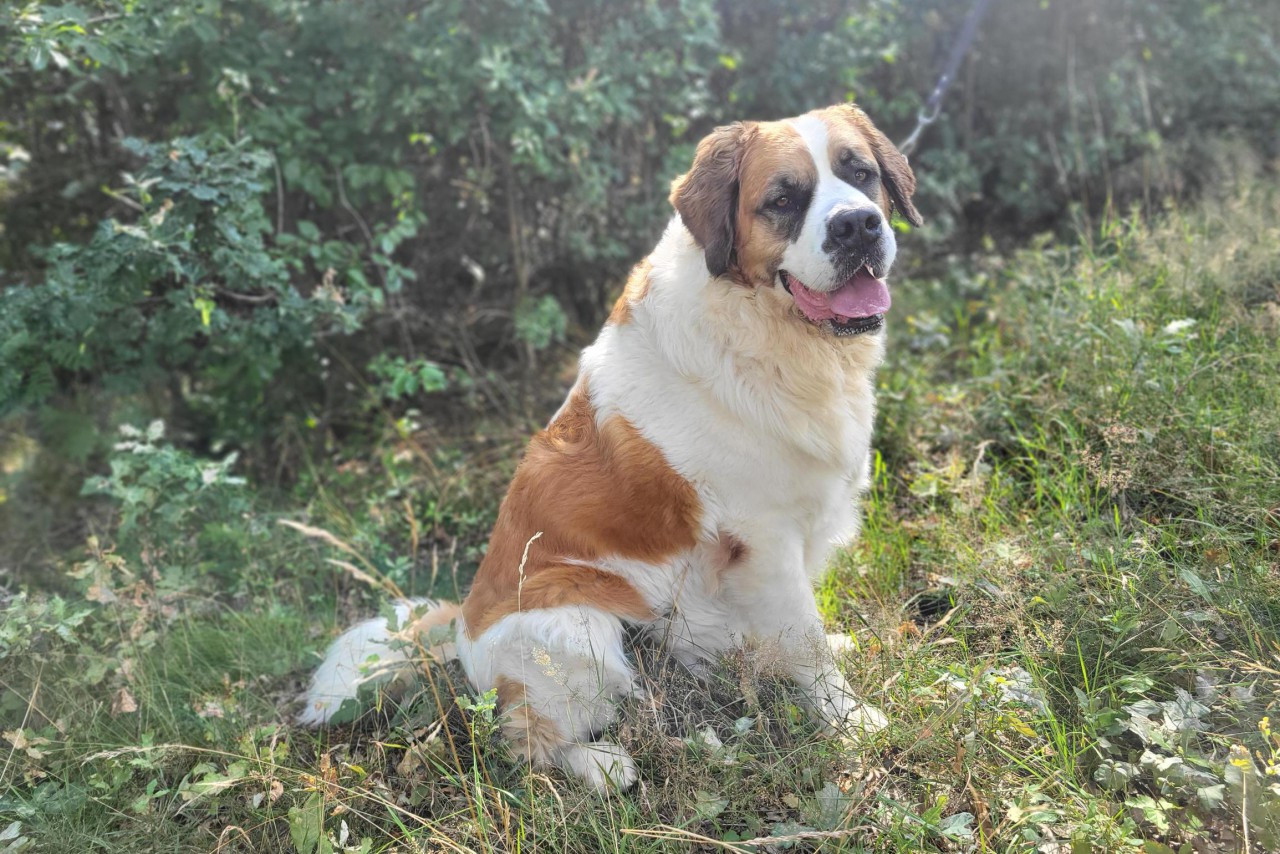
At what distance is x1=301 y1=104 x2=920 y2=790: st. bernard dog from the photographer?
8.32 feet

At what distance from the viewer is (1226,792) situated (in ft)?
6.33

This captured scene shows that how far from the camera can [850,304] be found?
252 cm

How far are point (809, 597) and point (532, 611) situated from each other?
0.80m

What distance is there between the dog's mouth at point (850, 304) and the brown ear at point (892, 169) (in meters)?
0.42

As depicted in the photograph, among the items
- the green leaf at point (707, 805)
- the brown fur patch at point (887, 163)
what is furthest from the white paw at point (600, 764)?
the brown fur patch at point (887, 163)

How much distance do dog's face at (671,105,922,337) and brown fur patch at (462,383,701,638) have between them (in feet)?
1.98

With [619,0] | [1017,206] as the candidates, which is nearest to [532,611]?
[619,0]

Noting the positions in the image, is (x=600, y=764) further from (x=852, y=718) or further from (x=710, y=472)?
(x=710, y=472)

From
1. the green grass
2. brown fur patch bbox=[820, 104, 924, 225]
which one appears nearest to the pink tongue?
brown fur patch bbox=[820, 104, 924, 225]

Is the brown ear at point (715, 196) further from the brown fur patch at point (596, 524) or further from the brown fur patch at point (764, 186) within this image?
the brown fur patch at point (596, 524)

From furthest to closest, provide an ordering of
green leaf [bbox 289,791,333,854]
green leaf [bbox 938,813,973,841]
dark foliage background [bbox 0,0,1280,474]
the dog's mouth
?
dark foliage background [bbox 0,0,1280,474] → the dog's mouth → green leaf [bbox 289,791,333,854] → green leaf [bbox 938,813,973,841]

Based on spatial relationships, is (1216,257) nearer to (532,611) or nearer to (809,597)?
(809,597)

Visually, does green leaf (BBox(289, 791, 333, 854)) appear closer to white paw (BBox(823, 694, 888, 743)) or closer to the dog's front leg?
the dog's front leg

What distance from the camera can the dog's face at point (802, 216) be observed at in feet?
8.00
